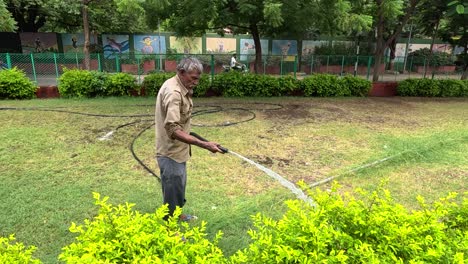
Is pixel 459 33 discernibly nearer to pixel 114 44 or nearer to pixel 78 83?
pixel 78 83

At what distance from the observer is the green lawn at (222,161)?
349 cm

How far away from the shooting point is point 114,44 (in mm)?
19844

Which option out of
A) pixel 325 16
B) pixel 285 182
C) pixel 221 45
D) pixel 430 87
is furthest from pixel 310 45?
pixel 285 182

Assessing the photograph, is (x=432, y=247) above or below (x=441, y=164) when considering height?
above

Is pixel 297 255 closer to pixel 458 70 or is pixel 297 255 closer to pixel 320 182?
pixel 320 182

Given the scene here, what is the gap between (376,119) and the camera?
8.16m

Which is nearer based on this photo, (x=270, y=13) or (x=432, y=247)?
(x=432, y=247)

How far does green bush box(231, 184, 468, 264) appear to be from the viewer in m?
1.56

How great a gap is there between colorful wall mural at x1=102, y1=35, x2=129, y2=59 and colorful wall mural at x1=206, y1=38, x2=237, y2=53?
5118 mm

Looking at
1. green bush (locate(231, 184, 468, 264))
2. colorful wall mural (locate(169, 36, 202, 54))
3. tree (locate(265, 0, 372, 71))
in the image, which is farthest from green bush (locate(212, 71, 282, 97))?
colorful wall mural (locate(169, 36, 202, 54))

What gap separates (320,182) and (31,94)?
896 cm

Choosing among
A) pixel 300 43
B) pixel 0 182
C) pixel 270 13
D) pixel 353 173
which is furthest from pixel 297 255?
pixel 300 43

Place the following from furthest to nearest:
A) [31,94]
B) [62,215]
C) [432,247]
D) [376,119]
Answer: [31,94] < [376,119] < [62,215] < [432,247]

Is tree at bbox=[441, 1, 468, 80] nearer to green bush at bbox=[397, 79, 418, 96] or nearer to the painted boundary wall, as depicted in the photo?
green bush at bbox=[397, 79, 418, 96]
